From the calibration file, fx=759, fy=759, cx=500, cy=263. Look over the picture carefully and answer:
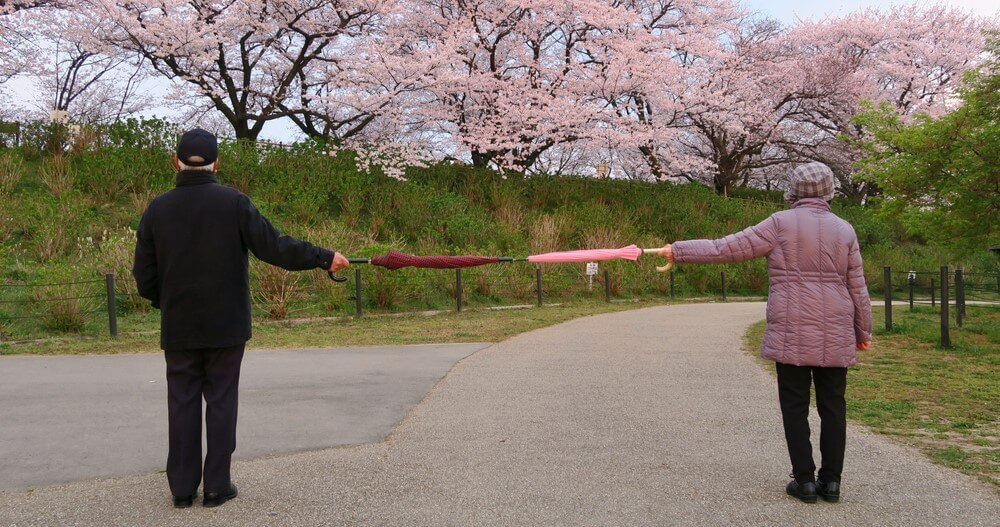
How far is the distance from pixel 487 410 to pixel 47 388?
13.8 feet

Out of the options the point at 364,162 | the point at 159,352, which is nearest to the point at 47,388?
the point at 159,352

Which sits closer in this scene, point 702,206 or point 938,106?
point 702,206

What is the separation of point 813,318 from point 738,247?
538 millimetres

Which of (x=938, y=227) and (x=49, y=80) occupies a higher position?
(x=49, y=80)

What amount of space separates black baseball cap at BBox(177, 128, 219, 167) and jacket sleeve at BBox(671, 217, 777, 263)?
2.59 metres

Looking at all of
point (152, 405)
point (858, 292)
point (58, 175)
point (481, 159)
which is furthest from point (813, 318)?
point (481, 159)

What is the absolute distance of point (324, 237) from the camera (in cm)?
1648

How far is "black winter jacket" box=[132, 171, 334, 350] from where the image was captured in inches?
150

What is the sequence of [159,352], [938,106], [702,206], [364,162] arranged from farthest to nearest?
[938,106]
[702,206]
[364,162]
[159,352]

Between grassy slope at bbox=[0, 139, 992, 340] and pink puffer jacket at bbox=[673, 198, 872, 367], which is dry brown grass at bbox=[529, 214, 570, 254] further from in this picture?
pink puffer jacket at bbox=[673, 198, 872, 367]

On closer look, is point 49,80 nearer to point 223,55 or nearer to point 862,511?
point 223,55

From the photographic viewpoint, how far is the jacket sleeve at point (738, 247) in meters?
4.13

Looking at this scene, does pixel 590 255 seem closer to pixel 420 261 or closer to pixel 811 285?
pixel 420 261

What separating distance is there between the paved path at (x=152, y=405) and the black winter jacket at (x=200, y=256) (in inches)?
50.9
